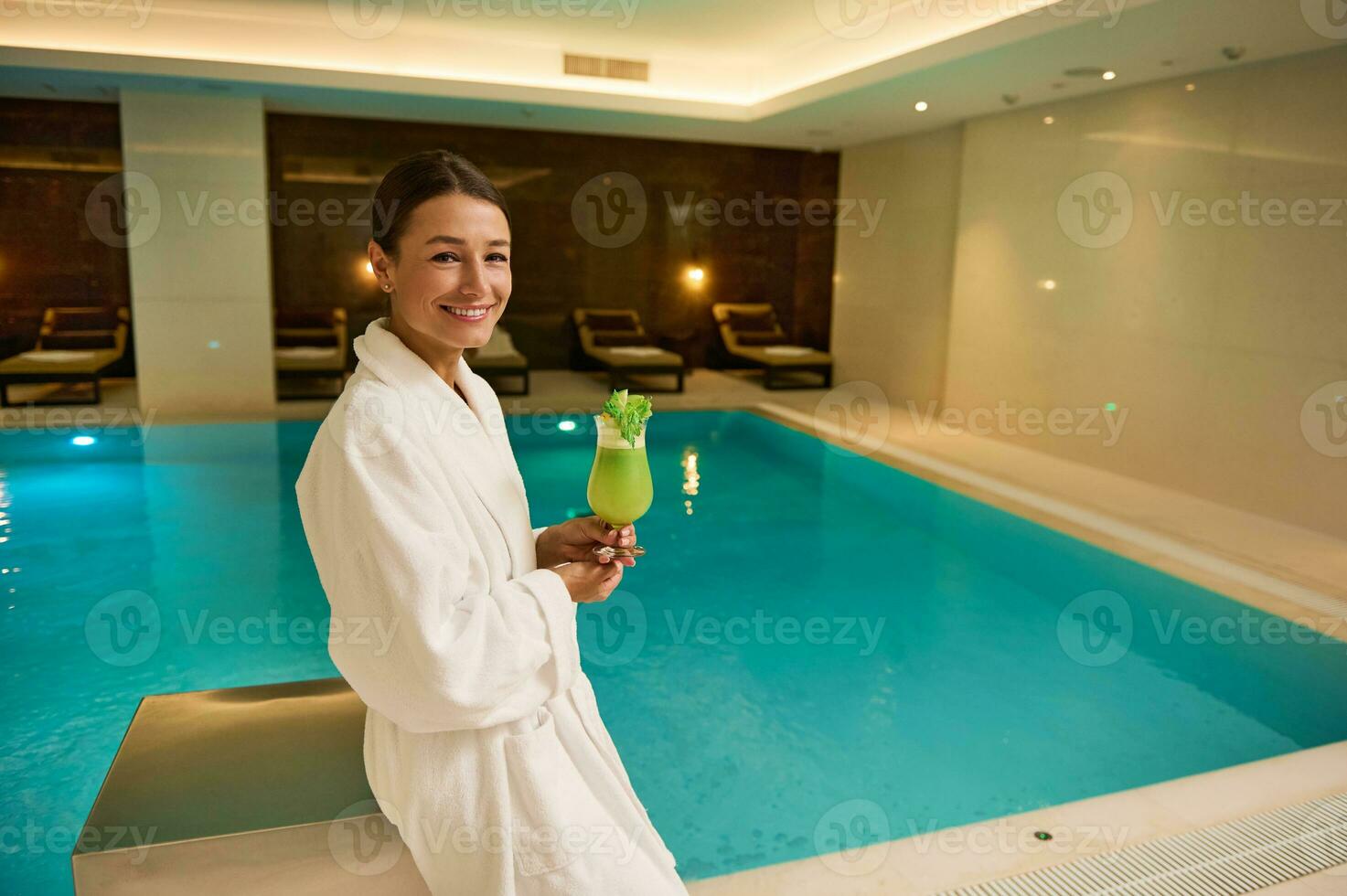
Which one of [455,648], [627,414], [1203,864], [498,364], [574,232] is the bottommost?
→ [1203,864]

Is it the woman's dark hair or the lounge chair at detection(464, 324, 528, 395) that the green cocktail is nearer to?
the woman's dark hair

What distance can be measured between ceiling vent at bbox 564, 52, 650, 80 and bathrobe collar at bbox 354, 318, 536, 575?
7339mm

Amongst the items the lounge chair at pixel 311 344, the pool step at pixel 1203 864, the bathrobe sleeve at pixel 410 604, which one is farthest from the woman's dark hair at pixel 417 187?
the lounge chair at pixel 311 344

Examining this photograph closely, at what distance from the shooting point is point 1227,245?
5652 millimetres

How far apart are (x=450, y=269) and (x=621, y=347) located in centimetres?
874

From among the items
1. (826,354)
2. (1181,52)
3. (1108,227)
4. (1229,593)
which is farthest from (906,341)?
(1229,593)

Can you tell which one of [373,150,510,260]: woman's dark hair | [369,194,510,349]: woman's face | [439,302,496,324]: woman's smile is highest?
[373,150,510,260]: woman's dark hair

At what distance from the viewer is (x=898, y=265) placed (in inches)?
369

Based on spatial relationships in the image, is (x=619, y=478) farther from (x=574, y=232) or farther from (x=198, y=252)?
(x=574, y=232)

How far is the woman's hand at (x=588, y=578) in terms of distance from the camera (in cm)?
134

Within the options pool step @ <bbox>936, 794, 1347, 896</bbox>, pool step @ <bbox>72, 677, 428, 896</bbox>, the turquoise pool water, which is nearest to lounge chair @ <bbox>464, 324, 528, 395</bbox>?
the turquoise pool water

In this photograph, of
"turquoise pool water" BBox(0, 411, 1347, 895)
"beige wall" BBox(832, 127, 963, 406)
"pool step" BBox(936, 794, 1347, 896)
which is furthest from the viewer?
"beige wall" BBox(832, 127, 963, 406)

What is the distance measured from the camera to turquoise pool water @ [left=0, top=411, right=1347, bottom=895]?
2.94m

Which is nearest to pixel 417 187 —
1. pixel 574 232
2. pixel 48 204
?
pixel 574 232
